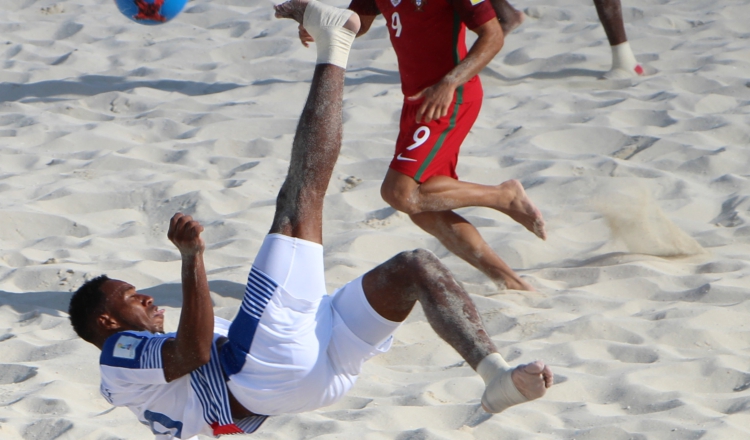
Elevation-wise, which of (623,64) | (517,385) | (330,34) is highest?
(330,34)

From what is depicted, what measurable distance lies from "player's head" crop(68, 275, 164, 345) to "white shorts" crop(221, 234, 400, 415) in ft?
1.05

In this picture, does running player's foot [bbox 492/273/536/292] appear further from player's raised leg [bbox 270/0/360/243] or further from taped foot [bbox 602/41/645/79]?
taped foot [bbox 602/41/645/79]

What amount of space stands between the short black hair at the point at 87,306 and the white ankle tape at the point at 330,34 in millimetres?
1015

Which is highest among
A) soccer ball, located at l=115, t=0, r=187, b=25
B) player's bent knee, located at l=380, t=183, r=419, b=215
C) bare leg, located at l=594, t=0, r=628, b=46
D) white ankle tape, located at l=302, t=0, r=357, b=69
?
white ankle tape, located at l=302, t=0, r=357, b=69

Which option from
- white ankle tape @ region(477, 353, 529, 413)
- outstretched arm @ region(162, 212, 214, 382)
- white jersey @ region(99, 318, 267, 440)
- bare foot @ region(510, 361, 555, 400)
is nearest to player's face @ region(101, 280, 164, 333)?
white jersey @ region(99, 318, 267, 440)

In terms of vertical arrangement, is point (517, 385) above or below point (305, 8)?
below

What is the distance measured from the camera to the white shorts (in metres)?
2.63

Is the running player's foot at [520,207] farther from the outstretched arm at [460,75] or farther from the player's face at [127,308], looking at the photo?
the player's face at [127,308]

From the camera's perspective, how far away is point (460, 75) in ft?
12.7

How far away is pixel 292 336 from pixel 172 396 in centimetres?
42

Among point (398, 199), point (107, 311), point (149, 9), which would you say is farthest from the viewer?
point (149, 9)

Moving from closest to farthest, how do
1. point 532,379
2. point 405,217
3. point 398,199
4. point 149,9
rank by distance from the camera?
1. point 532,379
2. point 398,199
3. point 149,9
4. point 405,217

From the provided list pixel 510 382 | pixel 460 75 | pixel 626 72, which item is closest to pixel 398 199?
pixel 460 75

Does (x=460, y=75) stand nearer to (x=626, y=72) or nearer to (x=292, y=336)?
(x=292, y=336)
